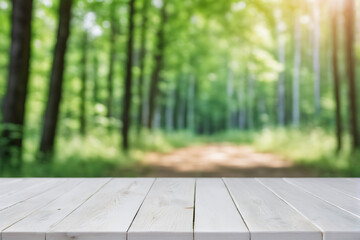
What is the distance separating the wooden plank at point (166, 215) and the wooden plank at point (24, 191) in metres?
0.76

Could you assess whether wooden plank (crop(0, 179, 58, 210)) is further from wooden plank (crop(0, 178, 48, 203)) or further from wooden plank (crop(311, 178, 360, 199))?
wooden plank (crop(311, 178, 360, 199))

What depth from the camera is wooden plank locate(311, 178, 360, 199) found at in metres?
2.14

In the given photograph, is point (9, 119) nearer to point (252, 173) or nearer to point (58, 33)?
point (58, 33)

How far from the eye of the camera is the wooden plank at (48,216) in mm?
1379

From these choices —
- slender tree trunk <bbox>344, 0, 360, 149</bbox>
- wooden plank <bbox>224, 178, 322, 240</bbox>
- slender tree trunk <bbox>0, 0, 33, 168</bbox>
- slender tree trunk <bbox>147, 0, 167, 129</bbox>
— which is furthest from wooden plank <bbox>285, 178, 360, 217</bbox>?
slender tree trunk <bbox>147, 0, 167, 129</bbox>

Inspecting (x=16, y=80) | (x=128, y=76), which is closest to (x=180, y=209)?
(x=16, y=80)

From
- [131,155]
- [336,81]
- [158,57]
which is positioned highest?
[158,57]

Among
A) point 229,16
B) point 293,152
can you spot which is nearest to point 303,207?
point 293,152

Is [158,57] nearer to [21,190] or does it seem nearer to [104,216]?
[21,190]

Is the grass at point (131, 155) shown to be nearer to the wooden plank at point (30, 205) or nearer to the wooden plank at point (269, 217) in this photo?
the wooden plank at point (30, 205)

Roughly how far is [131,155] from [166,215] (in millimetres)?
9795

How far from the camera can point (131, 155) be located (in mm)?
11242

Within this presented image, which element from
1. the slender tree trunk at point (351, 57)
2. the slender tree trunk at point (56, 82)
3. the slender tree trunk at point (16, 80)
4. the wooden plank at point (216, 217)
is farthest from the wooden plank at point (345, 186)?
the slender tree trunk at point (351, 57)

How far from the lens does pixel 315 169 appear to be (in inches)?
364
